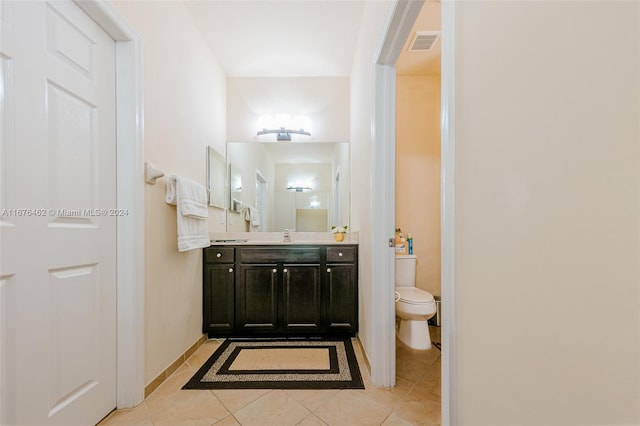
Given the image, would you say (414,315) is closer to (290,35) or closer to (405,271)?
(405,271)

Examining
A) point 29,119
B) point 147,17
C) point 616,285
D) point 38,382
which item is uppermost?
point 147,17

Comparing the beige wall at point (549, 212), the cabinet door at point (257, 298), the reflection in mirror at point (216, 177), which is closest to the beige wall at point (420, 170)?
the cabinet door at point (257, 298)

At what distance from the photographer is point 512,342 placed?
561 millimetres

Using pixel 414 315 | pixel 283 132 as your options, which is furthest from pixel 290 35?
pixel 414 315

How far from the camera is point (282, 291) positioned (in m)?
2.40

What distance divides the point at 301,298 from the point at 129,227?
140cm

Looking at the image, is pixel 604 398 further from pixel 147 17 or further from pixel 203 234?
pixel 147 17

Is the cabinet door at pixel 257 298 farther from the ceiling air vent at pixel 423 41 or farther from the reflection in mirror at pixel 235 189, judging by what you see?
the ceiling air vent at pixel 423 41

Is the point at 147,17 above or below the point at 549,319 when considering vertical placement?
above

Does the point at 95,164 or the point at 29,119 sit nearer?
the point at 29,119

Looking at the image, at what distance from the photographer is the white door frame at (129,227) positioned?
1.46m

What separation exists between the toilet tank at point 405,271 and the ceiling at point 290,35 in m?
1.82

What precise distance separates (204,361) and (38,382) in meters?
1.04

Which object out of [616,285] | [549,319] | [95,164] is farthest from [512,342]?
[95,164]
